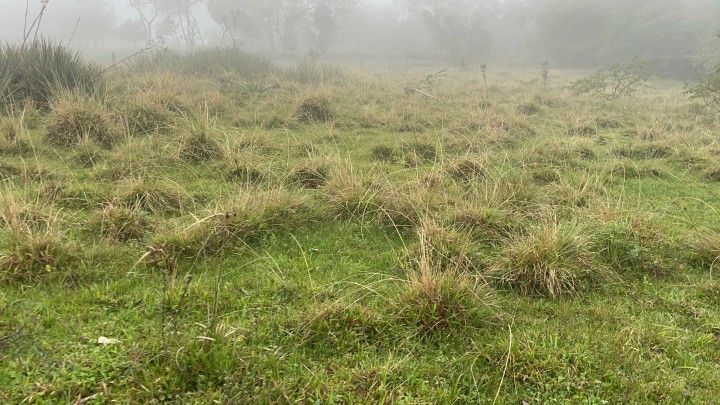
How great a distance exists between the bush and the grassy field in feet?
5.13

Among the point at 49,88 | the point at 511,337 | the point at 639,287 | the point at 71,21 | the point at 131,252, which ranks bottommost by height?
the point at 639,287

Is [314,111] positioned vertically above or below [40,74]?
below

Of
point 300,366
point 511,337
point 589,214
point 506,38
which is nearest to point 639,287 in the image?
point 589,214

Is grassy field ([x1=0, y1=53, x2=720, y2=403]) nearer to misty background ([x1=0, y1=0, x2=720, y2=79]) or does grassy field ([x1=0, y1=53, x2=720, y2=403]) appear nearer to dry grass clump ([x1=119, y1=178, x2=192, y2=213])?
dry grass clump ([x1=119, y1=178, x2=192, y2=213])

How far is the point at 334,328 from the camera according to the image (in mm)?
3125

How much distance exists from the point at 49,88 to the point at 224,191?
582cm

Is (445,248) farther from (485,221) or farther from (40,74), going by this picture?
(40,74)

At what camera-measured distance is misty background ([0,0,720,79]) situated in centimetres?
3406

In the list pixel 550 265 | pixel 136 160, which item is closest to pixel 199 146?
pixel 136 160

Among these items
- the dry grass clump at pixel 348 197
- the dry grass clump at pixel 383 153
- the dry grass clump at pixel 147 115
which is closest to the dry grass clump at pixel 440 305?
the dry grass clump at pixel 348 197

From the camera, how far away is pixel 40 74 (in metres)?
9.12

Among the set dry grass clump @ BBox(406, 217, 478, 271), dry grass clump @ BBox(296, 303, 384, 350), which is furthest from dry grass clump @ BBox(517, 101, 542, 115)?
dry grass clump @ BBox(296, 303, 384, 350)

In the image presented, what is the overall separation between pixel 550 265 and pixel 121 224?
3.66 meters

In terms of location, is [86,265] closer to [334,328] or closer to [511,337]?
[334,328]
